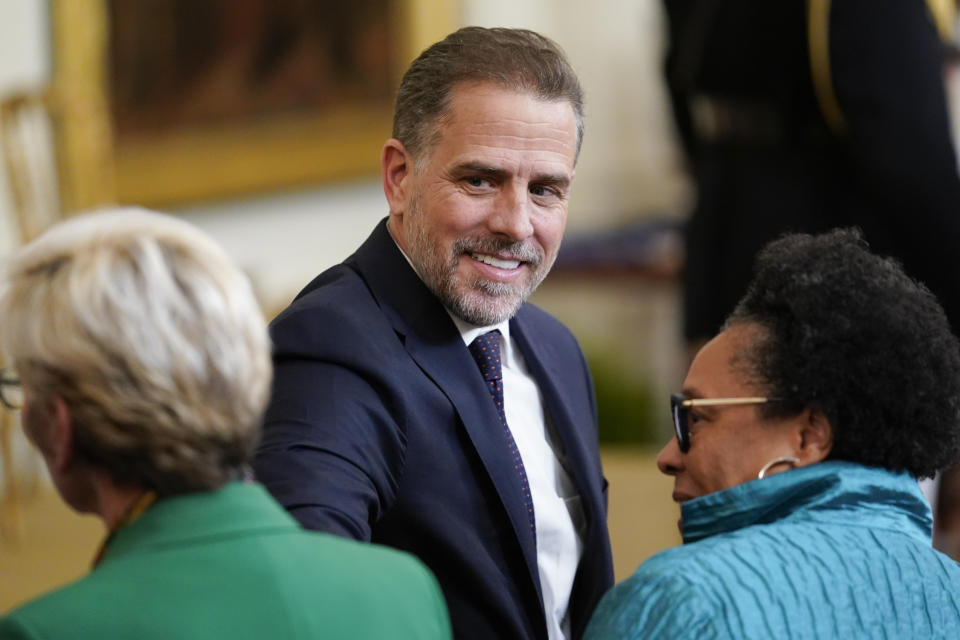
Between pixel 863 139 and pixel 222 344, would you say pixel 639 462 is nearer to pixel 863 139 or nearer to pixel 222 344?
pixel 863 139

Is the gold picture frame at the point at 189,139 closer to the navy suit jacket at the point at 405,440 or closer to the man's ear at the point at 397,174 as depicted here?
the man's ear at the point at 397,174

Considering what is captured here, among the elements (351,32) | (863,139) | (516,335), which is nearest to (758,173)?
(863,139)

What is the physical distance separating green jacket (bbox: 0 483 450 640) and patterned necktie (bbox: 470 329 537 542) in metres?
0.70

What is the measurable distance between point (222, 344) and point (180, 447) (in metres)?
0.12

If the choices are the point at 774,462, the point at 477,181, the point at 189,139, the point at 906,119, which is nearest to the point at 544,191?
the point at 477,181

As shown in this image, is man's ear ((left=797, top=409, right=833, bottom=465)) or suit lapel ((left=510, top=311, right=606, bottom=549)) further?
suit lapel ((left=510, top=311, right=606, bottom=549))

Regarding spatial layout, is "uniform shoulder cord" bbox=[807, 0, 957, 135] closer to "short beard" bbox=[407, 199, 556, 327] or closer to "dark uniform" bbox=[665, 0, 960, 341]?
"dark uniform" bbox=[665, 0, 960, 341]

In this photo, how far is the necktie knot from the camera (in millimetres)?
2398

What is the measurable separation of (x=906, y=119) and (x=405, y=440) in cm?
213

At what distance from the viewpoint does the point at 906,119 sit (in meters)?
3.74

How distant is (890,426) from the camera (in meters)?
1.98

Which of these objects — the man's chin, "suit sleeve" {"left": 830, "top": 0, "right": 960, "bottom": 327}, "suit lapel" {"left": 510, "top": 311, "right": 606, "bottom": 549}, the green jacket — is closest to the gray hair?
the man's chin

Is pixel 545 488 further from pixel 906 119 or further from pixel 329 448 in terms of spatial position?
pixel 906 119

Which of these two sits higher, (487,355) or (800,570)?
(487,355)
